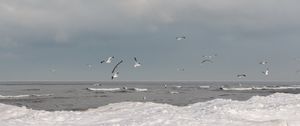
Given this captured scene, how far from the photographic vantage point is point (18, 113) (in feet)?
94.8

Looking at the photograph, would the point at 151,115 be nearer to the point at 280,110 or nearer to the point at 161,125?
the point at 161,125

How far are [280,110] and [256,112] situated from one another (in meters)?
1.56

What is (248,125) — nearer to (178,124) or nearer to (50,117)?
(178,124)

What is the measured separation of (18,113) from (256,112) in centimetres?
1371

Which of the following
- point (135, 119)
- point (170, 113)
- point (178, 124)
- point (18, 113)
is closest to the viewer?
point (178, 124)

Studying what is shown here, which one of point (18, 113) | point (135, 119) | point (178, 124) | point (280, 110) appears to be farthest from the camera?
point (18, 113)

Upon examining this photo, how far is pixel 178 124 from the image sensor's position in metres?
21.0

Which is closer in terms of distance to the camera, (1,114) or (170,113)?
(170,113)

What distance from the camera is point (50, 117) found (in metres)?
24.3

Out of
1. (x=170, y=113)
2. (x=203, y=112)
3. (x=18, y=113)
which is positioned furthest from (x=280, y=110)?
(x=18, y=113)

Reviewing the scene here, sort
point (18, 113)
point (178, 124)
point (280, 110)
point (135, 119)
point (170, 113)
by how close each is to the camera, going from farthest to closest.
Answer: point (18, 113)
point (280, 110)
point (170, 113)
point (135, 119)
point (178, 124)

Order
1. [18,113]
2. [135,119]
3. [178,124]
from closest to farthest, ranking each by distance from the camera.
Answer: [178,124] → [135,119] → [18,113]

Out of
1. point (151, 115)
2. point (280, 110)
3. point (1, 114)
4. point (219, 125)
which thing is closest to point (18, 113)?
point (1, 114)

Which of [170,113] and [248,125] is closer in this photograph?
[248,125]
